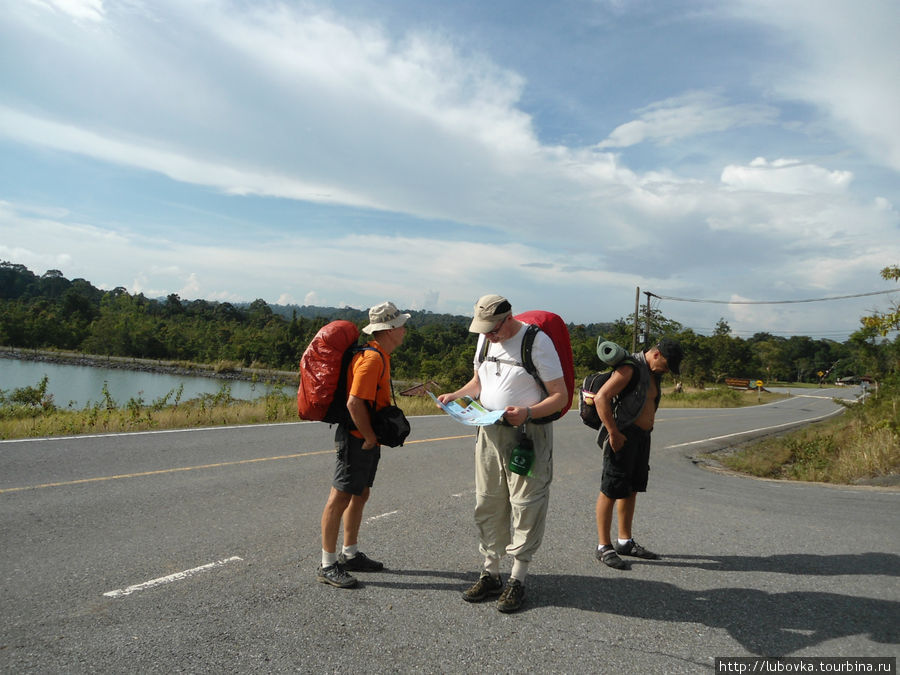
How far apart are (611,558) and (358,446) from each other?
2.17m

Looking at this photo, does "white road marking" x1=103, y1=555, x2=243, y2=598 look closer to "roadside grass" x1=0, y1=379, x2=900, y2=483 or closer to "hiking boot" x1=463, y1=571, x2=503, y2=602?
"hiking boot" x1=463, y1=571, x2=503, y2=602

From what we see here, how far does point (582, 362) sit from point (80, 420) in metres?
55.6

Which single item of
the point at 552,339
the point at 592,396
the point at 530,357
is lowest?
the point at 592,396

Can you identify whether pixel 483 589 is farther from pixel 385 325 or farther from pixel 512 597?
pixel 385 325

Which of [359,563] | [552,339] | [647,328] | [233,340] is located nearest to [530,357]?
[552,339]

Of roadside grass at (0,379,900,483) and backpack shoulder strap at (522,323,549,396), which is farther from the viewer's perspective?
roadside grass at (0,379,900,483)

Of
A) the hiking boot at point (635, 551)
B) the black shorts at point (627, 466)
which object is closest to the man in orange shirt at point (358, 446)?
the black shorts at point (627, 466)

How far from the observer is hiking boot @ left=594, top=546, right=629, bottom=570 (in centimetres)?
436

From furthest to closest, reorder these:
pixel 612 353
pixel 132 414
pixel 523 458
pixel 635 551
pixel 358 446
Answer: pixel 132 414, pixel 635 551, pixel 612 353, pixel 358 446, pixel 523 458

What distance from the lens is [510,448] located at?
367cm

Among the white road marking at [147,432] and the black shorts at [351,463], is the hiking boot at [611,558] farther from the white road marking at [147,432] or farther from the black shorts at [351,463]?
the white road marking at [147,432]

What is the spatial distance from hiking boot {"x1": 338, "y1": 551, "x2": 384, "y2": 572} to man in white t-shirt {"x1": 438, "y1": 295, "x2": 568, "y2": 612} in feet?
2.58

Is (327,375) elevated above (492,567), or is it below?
above

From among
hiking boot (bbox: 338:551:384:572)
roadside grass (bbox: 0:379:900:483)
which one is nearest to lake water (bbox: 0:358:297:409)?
roadside grass (bbox: 0:379:900:483)
